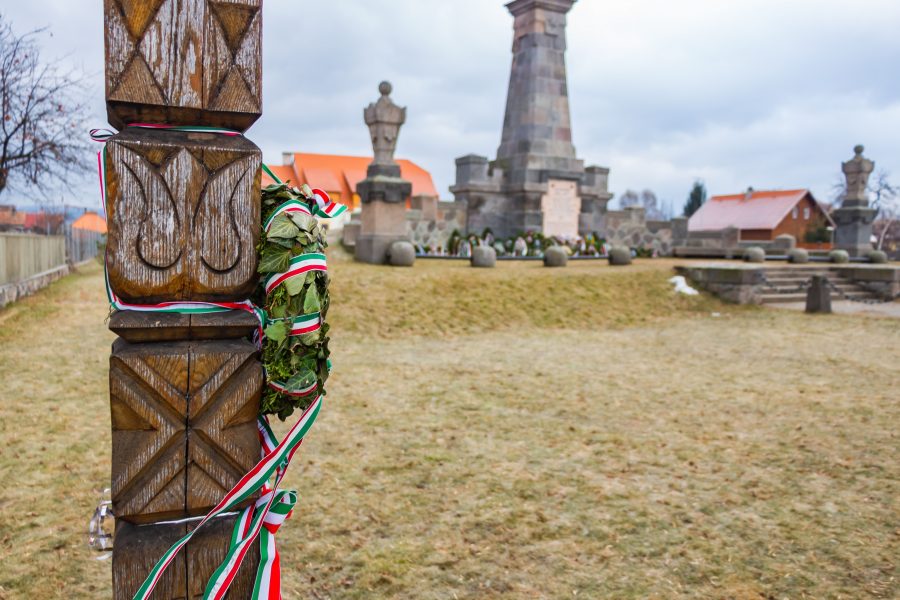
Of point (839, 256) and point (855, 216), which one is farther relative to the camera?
point (855, 216)

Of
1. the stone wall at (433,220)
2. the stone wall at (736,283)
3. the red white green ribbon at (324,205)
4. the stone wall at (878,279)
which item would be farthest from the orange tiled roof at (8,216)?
the stone wall at (878,279)

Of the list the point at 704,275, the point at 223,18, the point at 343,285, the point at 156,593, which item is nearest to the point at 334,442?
the point at 156,593

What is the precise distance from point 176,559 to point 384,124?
41.9 feet

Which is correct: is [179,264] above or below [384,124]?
below

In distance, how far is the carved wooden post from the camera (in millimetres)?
1429

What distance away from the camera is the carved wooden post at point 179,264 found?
4.69 ft

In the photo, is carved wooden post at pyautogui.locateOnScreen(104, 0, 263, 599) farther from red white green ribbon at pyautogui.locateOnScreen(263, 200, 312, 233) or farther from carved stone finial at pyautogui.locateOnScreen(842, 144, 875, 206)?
carved stone finial at pyautogui.locateOnScreen(842, 144, 875, 206)

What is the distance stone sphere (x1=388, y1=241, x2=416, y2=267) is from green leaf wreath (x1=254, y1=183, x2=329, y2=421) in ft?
36.6

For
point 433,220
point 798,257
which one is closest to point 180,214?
point 433,220

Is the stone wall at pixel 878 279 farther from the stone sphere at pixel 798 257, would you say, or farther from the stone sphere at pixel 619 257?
the stone sphere at pixel 619 257

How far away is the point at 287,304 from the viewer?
1576 mm

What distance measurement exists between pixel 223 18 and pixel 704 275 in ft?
44.0

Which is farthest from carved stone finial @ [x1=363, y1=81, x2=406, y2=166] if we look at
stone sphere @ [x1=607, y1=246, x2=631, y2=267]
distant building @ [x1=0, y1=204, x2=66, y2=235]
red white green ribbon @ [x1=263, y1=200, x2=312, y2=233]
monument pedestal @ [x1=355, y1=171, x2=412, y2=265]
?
red white green ribbon @ [x1=263, y1=200, x2=312, y2=233]

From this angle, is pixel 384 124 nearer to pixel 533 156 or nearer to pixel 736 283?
pixel 533 156
